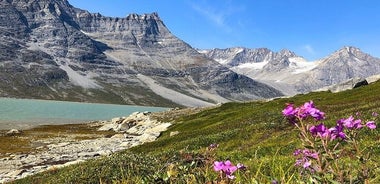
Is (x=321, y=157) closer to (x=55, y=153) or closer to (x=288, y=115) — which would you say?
(x=288, y=115)

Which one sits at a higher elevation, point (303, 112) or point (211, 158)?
point (303, 112)

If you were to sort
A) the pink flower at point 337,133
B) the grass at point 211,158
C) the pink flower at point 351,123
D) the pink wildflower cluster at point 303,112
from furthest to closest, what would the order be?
the grass at point 211,158 < the pink flower at point 351,123 < the pink flower at point 337,133 < the pink wildflower cluster at point 303,112

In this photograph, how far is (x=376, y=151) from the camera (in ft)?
51.6

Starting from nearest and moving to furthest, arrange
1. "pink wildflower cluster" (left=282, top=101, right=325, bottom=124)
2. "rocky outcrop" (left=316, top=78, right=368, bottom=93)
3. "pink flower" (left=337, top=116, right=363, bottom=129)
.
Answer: "pink wildflower cluster" (left=282, top=101, right=325, bottom=124) < "pink flower" (left=337, top=116, right=363, bottom=129) < "rocky outcrop" (left=316, top=78, right=368, bottom=93)

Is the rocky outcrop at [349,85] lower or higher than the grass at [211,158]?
higher

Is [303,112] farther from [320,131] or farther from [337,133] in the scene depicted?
[337,133]

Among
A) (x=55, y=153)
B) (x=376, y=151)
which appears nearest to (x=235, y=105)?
(x=55, y=153)

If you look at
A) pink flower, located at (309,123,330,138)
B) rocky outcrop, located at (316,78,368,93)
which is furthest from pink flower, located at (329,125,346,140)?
rocky outcrop, located at (316,78,368,93)

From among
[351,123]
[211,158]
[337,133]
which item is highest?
[351,123]

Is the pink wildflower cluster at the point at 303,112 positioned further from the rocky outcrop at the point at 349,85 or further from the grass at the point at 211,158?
the rocky outcrop at the point at 349,85

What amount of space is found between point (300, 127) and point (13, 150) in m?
74.2

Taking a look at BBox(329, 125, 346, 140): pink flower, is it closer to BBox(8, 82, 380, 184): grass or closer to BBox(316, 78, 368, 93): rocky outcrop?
BBox(8, 82, 380, 184): grass

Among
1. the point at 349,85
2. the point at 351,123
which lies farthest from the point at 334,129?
the point at 349,85

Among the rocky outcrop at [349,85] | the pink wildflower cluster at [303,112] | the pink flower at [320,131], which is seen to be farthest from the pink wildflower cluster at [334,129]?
the rocky outcrop at [349,85]
